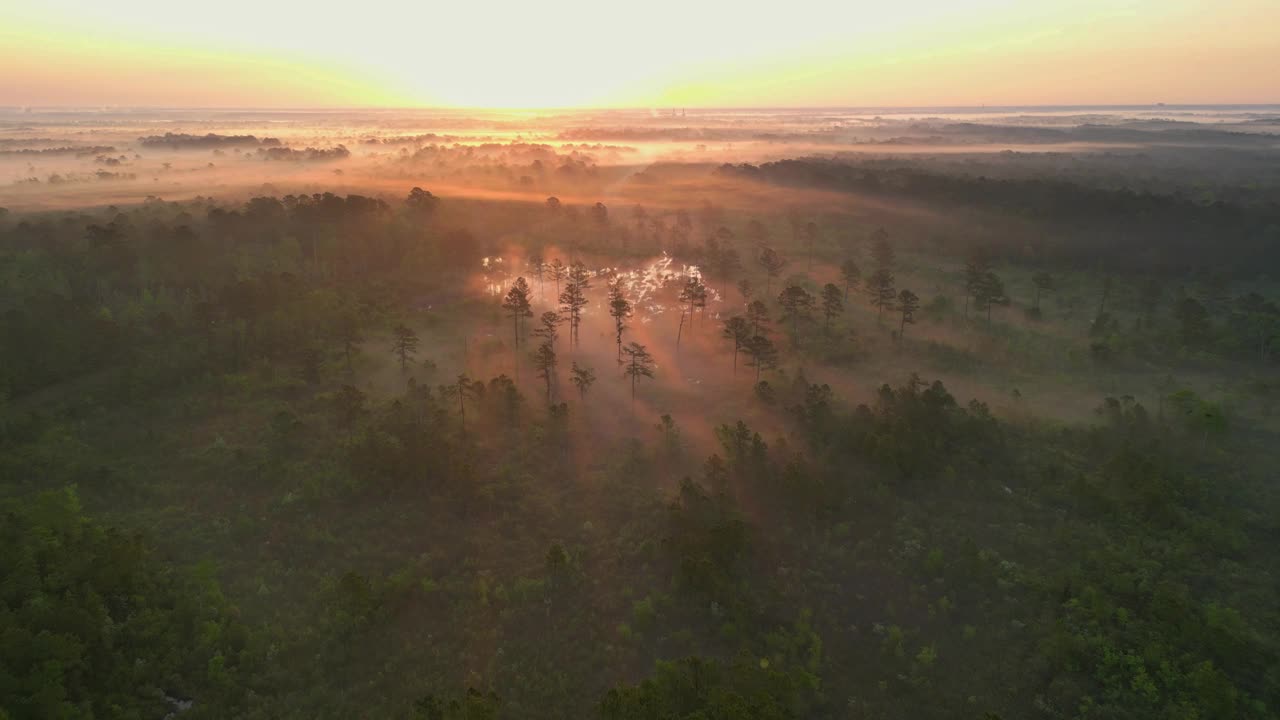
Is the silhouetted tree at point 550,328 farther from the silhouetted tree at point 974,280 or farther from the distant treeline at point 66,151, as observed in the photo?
the distant treeline at point 66,151

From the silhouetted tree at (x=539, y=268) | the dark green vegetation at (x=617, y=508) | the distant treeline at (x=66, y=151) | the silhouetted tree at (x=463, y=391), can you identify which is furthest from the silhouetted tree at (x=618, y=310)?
the distant treeline at (x=66, y=151)

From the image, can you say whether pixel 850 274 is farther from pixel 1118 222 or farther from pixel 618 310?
pixel 1118 222

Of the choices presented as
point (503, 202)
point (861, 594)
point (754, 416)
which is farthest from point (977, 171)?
point (861, 594)

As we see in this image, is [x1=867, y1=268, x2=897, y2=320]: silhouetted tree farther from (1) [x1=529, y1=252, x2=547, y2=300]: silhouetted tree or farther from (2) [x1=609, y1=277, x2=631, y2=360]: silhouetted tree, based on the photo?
(1) [x1=529, y1=252, x2=547, y2=300]: silhouetted tree

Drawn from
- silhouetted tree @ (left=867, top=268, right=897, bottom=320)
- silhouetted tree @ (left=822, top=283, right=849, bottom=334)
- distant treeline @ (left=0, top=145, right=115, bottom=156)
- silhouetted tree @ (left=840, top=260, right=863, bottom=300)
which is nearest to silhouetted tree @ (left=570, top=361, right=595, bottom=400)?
silhouetted tree @ (left=822, top=283, right=849, bottom=334)

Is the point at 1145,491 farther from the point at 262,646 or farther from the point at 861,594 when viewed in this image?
the point at 262,646
